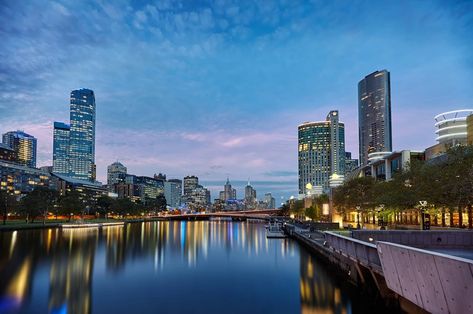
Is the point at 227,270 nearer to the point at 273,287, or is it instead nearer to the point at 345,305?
the point at 273,287

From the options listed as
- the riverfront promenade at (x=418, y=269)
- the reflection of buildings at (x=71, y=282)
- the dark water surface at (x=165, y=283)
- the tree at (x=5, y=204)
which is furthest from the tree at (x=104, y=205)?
the riverfront promenade at (x=418, y=269)

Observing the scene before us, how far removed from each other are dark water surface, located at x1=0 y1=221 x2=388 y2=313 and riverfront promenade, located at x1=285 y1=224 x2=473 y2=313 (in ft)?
11.9

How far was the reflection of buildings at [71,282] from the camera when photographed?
96.7 ft

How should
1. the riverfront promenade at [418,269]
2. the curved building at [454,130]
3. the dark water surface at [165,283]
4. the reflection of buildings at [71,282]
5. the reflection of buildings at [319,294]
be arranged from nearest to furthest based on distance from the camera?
1. the riverfront promenade at [418,269]
2. the reflection of buildings at [319,294]
3. the reflection of buildings at [71,282]
4. the dark water surface at [165,283]
5. the curved building at [454,130]

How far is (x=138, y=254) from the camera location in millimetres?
61844

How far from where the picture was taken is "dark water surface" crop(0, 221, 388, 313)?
98.4 feet

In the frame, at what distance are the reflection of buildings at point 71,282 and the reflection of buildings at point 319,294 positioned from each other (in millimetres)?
16727

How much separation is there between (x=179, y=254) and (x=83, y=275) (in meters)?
22.9

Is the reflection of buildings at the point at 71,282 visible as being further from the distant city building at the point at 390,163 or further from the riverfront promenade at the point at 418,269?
the distant city building at the point at 390,163

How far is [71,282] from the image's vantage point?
38.9 meters

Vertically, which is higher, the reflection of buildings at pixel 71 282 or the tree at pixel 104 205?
the tree at pixel 104 205

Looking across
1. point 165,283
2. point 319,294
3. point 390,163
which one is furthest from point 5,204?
point 319,294

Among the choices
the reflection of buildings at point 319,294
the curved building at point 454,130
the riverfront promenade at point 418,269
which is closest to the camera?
the riverfront promenade at point 418,269

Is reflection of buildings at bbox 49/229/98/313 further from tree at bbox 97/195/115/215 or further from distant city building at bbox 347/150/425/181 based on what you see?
tree at bbox 97/195/115/215
